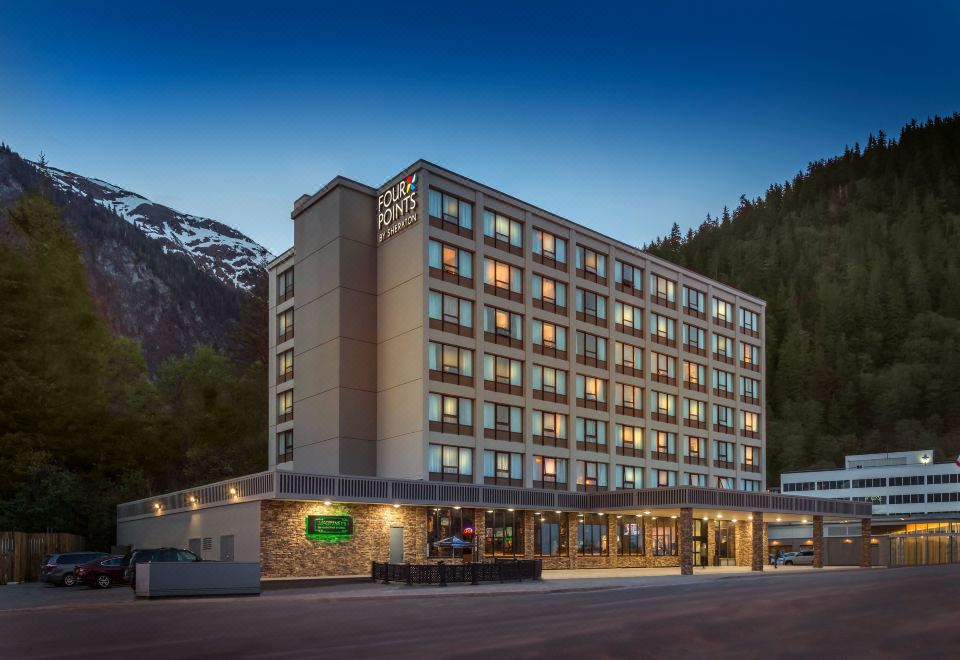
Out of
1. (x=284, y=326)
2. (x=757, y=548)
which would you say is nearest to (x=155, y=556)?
(x=284, y=326)

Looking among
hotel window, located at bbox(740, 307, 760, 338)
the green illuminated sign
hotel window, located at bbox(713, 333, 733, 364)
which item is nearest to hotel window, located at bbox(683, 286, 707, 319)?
hotel window, located at bbox(713, 333, 733, 364)

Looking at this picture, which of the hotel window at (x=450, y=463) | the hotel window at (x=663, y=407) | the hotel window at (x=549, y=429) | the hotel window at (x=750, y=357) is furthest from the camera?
the hotel window at (x=750, y=357)

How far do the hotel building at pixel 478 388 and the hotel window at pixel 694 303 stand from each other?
5434 mm

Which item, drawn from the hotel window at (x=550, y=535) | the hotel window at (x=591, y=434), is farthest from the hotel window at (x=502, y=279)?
the hotel window at (x=550, y=535)

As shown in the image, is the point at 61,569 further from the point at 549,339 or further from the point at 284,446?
the point at 549,339

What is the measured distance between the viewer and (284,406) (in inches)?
2852

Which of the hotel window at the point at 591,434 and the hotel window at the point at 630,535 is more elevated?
the hotel window at the point at 591,434

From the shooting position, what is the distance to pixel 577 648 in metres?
18.1

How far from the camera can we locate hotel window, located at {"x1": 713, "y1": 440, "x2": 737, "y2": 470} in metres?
84.3

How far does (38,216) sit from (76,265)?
8.27 metres

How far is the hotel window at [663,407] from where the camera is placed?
78.1m

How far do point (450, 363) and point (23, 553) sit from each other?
88.1 ft

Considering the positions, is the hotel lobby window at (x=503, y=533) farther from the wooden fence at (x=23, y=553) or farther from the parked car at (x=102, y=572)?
the wooden fence at (x=23, y=553)

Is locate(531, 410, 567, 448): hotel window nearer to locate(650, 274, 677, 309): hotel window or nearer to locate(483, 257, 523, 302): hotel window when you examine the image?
locate(483, 257, 523, 302): hotel window
